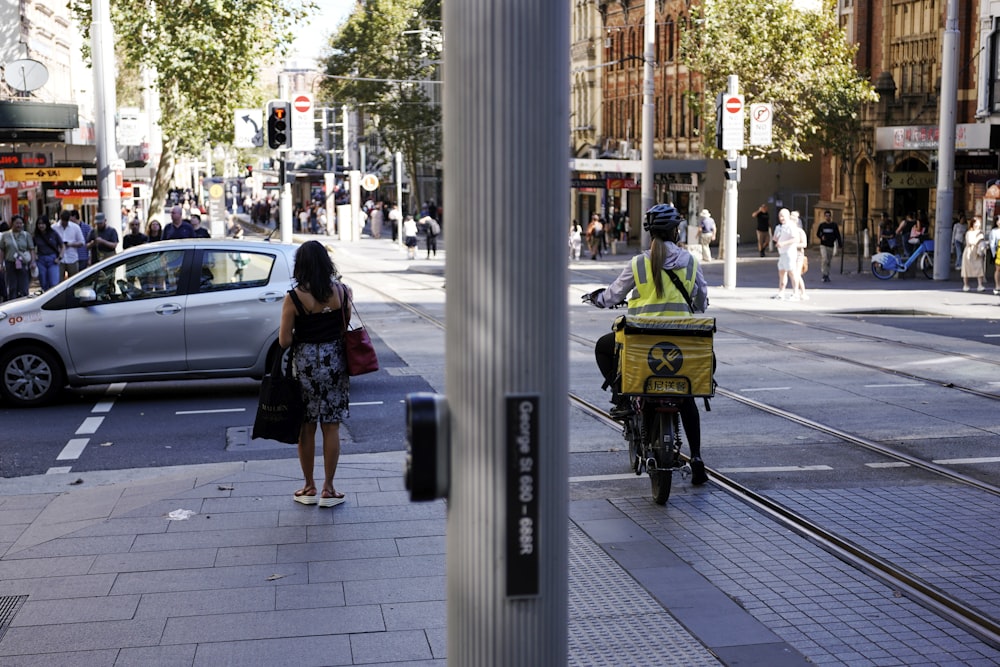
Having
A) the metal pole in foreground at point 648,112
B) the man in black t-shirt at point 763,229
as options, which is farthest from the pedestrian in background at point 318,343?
the man in black t-shirt at point 763,229

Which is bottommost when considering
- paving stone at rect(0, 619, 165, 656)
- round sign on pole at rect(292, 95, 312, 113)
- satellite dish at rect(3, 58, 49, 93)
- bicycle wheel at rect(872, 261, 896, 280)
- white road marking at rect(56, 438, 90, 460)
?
bicycle wheel at rect(872, 261, 896, 280)

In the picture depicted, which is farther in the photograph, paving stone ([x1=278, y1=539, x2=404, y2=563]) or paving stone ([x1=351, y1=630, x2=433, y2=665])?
paving stone ([x1=278, y1=539, x2=404, y2=563])

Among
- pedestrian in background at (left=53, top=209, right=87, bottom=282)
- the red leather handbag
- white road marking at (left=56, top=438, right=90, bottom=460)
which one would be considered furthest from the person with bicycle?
pedestrian in background at (left=53, top=209, right=87, bottom=282)

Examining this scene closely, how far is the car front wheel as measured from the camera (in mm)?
13555

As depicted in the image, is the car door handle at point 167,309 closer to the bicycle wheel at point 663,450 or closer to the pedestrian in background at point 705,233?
the bicycle wheel at point 663,450

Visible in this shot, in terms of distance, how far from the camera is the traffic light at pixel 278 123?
2659 cm

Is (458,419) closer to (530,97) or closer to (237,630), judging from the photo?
(530,97)

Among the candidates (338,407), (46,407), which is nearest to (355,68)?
(46,407)

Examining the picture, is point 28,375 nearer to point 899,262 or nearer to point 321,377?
point 321,377

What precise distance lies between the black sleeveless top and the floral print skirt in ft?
0.12

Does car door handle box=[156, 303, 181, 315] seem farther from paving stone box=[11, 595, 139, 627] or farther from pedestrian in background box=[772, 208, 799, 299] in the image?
pedestrian in background box=[772, 208, 799, 299]

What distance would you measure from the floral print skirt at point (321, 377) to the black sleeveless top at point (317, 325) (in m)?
0.04

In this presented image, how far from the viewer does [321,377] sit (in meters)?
8.56

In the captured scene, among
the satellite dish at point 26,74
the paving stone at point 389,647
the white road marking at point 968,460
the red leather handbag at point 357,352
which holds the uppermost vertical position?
the satellite dish at point 26,74
